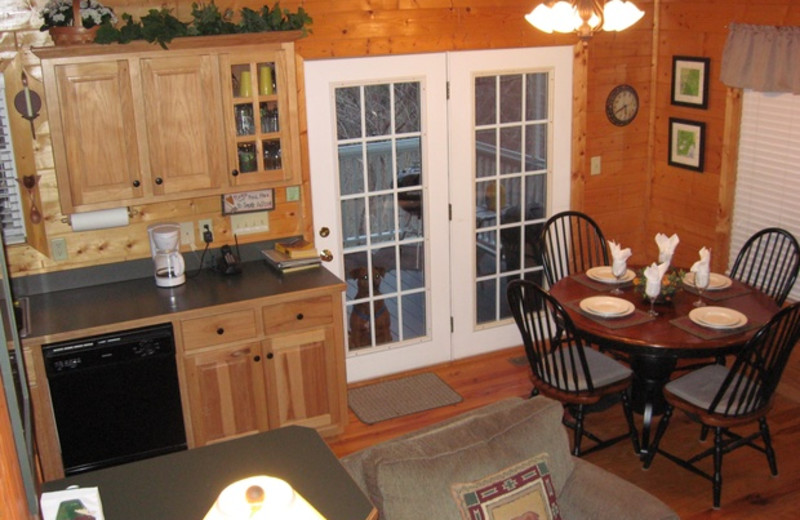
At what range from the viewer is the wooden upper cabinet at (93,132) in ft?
12.3

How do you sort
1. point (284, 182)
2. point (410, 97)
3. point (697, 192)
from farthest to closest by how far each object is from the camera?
point (697, 192), point (410, 97), point (284, 182)

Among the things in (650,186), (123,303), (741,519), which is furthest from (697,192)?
(123,303)

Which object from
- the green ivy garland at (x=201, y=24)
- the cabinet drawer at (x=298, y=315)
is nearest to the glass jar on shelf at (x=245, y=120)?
the green ivy garland at (x=201, y=24)

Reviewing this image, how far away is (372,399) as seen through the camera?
4.86 metres

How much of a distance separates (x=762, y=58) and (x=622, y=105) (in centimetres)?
100

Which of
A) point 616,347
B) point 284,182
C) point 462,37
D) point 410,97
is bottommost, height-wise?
point 616,347

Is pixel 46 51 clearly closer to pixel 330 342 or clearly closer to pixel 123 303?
pixel 123 303

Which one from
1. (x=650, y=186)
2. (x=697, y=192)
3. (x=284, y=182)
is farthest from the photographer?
(x=650, y=186)

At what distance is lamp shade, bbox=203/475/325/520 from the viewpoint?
1528 millimetres

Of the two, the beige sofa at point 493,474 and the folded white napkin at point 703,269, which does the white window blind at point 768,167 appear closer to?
the folded white napkin at point 703,269

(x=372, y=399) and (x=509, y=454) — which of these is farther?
(x=372, y=399)

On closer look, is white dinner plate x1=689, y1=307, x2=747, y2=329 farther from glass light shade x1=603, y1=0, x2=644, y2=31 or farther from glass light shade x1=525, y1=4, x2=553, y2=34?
glass light shade x1=525, y1=4, x2=553, y2=34

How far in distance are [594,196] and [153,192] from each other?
283cm

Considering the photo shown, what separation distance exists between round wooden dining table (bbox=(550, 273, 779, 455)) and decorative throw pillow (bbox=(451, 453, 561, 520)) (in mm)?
1218
